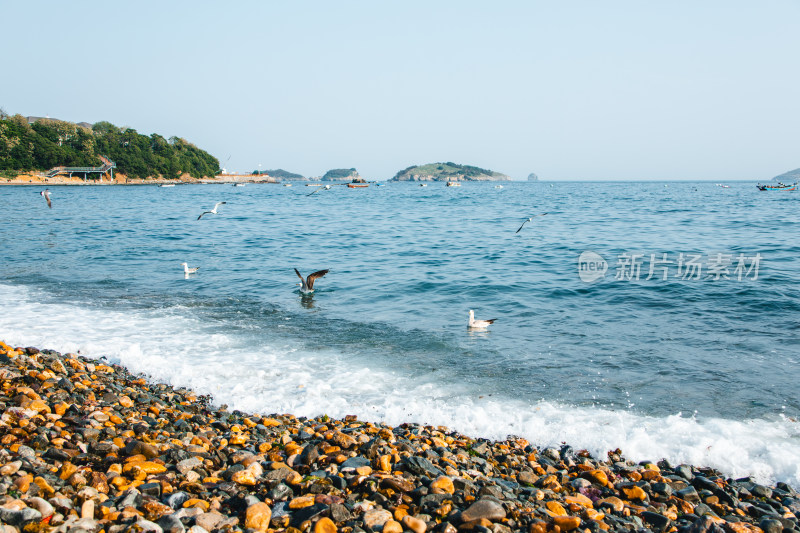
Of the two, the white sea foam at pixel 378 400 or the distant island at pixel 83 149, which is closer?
the white sea foam at pixel 378 400

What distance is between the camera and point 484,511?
4.19 m

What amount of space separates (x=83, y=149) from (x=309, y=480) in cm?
16127

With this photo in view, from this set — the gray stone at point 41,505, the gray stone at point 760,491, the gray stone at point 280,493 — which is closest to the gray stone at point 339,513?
the gray stone at point 280,493

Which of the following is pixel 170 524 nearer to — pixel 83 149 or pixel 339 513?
pixel 339 513

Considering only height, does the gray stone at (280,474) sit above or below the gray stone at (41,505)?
below

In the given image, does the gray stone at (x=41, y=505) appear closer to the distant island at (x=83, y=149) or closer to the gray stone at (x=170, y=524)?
the gray stone at (x=170, y=524)

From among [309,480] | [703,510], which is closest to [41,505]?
[309,480]

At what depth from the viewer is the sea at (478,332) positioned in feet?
23.8

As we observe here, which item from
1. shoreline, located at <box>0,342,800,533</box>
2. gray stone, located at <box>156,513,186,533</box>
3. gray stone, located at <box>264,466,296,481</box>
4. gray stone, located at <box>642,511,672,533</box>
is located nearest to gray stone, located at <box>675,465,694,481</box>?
shoreline, located at <box>0,342,800,533</box>

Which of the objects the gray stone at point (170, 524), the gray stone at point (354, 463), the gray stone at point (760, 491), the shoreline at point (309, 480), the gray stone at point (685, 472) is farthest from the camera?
the gray stone at point (685, 472)

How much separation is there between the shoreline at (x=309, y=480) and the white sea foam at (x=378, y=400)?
14.7 inches

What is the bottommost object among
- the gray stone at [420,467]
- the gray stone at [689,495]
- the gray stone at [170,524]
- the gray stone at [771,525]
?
the gray stone at [689,495]

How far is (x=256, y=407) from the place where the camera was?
291 inches

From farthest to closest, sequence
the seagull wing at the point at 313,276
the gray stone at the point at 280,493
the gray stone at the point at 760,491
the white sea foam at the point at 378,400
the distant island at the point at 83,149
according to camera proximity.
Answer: the distant island at the point at 83,149 < the seagull wing at the point at 313,276 < the white sea foam at the point at 378,400 < the gray stone at the point at 760,491 < the gray stone at the point at 280,493
